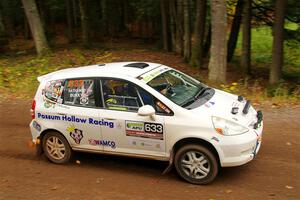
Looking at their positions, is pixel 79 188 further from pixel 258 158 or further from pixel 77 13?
pixel 77 13

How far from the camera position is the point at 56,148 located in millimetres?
8305

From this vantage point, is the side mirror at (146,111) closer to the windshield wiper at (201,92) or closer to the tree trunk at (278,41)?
the windshield wiper at (201,92)

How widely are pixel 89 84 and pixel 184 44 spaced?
51.2 feet

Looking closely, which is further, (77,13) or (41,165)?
(77,13)

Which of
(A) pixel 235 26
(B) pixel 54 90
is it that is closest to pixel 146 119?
(B) pixel 54 90

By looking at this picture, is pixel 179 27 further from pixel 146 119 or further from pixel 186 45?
pixel 146 119

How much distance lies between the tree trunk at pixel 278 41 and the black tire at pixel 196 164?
35.6 ft

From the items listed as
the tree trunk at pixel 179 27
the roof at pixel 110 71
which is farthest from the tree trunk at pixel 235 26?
the roof at pixel 110 71

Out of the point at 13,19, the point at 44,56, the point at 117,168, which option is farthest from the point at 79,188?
the point at 13,19

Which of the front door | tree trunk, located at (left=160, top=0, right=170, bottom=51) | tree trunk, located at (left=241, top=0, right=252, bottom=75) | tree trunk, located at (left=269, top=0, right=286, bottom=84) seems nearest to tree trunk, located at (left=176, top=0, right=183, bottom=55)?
tree trunk, located at (left=160, top=0, right=170, bottom=51)

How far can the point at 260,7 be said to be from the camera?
24016 mm

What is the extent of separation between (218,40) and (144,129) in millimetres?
7551

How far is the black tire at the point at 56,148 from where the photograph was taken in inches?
323

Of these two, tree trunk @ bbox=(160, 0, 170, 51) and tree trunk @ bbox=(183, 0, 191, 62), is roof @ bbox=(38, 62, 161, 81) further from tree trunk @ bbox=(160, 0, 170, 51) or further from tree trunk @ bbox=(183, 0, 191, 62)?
tree trunk @ bbox=(160, 0, 170, 51)
